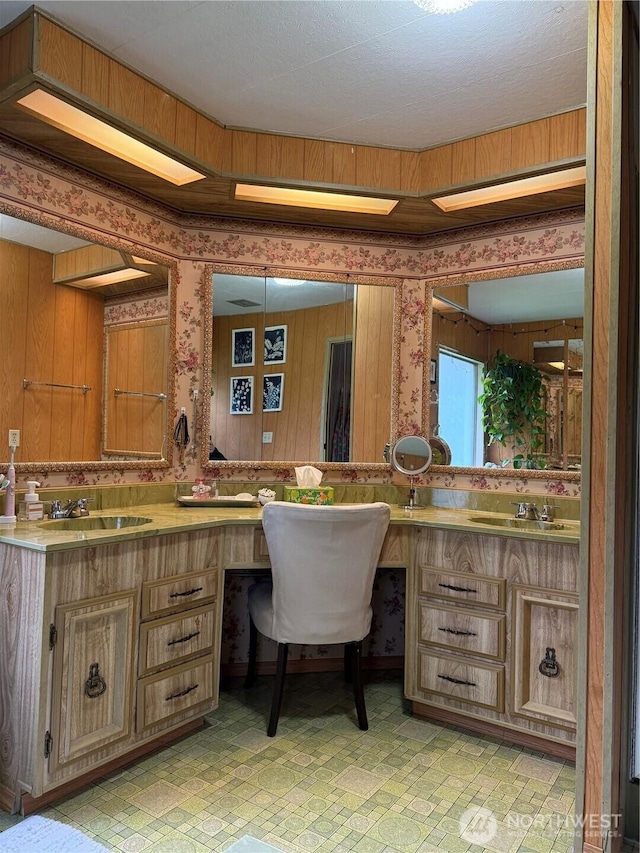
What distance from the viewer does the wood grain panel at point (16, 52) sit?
1.74 meters

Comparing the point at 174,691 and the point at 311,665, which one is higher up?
the point at 174,691

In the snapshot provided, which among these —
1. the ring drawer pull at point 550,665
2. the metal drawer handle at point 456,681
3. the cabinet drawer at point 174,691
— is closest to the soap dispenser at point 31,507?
the cabinet drawer at point 174,691

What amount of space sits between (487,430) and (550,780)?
4.68ft

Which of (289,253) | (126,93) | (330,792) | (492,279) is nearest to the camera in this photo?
(330,792)

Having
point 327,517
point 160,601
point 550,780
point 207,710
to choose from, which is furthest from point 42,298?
point 550,780

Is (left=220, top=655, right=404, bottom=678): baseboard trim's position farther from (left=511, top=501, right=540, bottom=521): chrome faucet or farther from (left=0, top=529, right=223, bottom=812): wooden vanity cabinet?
(left=511, top=501, right=540, bottom=521): chrome faucet

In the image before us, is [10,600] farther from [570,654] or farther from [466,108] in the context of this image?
[466,108]

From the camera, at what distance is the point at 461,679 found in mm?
2314

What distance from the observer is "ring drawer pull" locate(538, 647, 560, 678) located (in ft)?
6.96

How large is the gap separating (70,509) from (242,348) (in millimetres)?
1090

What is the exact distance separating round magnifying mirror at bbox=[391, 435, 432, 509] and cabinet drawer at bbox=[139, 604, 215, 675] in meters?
1.12

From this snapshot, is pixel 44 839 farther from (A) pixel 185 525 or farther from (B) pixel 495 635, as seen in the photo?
(B) pixel 495 635

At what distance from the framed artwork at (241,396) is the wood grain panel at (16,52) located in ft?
4.72

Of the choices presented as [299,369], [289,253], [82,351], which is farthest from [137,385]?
[289,253]
